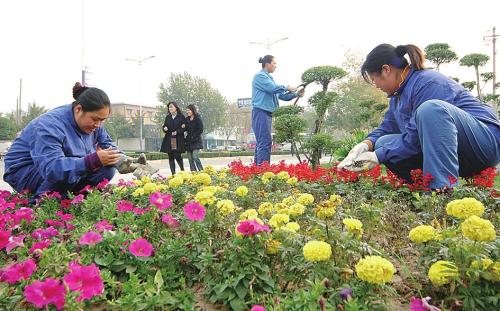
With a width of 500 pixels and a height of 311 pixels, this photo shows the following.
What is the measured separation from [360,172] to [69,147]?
2.06 m

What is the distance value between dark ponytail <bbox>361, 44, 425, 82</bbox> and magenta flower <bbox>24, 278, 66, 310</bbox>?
2479 millimetres

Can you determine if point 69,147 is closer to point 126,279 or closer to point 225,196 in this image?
point 225,196

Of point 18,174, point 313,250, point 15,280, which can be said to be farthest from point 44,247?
point 18,174

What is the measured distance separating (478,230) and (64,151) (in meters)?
2.57

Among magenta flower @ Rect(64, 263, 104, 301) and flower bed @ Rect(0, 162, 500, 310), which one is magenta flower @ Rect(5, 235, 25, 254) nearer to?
flower bed @ Rect(0, 162, 500, 310)

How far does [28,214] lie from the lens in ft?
6.88

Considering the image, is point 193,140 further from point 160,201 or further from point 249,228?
point 249,228

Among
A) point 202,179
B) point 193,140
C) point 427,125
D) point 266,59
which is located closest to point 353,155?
point 427,125

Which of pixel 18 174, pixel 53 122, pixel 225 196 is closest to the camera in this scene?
pixel 225 196

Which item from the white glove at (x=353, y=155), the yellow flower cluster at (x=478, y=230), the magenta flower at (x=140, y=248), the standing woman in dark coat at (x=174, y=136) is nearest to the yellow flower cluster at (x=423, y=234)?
the yellow flower cluster at (x=478, y=230)

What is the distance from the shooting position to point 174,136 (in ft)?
25.7

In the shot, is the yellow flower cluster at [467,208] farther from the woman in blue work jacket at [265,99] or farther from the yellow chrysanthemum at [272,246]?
the woman in blue work jacket at [265,99]

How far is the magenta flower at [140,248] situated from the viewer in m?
1.33

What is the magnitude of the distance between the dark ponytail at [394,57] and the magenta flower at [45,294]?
2479 mm
